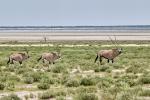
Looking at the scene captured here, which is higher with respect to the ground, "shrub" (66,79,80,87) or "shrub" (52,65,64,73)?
"shrub" (66,79,80,87)

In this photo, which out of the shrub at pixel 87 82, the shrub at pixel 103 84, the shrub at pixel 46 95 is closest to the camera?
the shrub at pixel 46 95

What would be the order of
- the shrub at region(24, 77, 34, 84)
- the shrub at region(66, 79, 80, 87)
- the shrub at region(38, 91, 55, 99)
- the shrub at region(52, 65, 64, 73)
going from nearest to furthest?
the shrub at region(38, 91, 55, 99), the shrub at region(66, 79, 80, 87), the shrub at region(24, 77, 34, 84), the shrub at region(52, 65, 64, 73)

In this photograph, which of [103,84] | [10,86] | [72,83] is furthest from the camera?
[72,83]

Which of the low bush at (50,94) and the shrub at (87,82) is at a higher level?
the low bush at (50,94)

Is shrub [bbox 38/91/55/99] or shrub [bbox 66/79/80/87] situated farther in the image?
shrub [bbox 66/79/80/87]

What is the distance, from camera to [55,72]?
83.7 ft

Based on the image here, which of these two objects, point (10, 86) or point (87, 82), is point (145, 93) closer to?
point (87, 82)

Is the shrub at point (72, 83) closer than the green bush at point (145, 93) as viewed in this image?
No

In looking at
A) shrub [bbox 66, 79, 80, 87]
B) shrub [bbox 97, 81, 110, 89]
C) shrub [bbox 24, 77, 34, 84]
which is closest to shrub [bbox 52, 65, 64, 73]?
shrub [bbox 24, 77, 34, 84]

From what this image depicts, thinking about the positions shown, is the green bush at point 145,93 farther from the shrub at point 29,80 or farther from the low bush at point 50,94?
the shrub at point 29,80

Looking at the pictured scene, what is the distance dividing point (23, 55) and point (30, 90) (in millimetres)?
11220

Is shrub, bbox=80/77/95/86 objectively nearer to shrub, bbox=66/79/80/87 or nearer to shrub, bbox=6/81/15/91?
shrub, bbox=66/79/80/87

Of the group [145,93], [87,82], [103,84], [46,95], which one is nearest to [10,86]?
[87,82]

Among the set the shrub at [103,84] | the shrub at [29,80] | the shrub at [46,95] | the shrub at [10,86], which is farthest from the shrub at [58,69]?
the shrub at [46,95]
